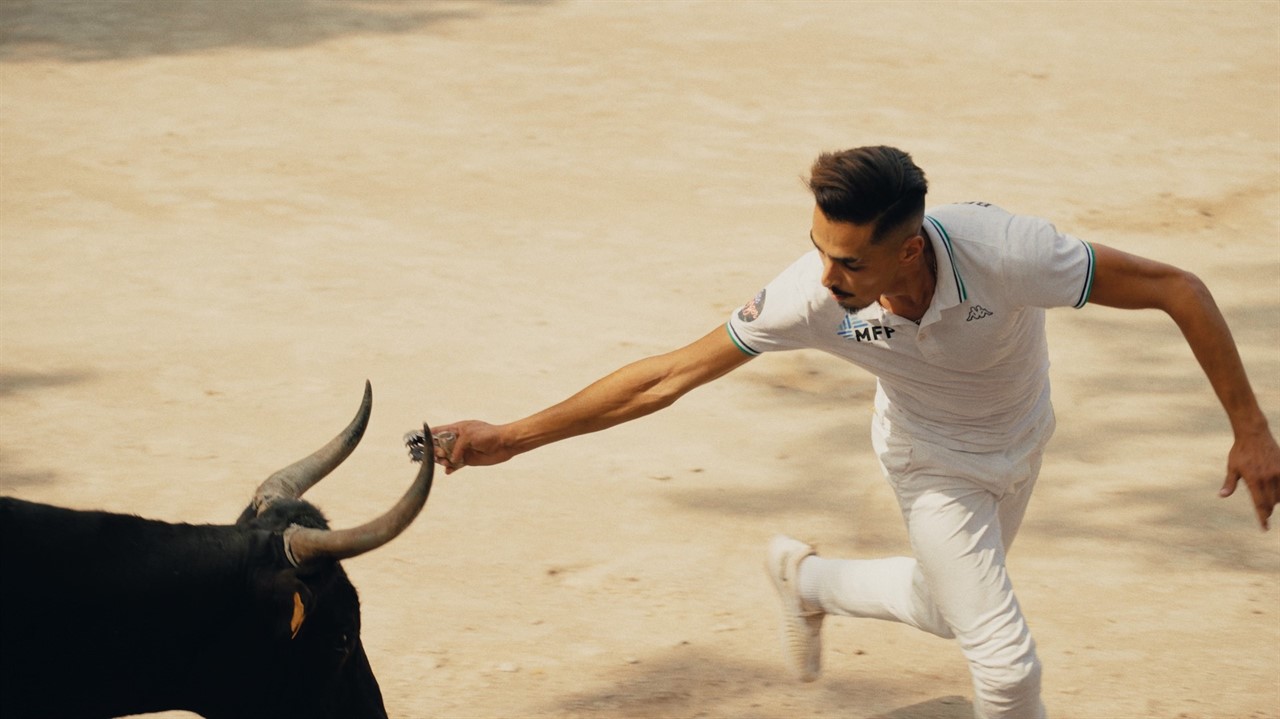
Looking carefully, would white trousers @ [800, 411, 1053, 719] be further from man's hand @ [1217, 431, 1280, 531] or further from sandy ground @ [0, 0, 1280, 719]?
sandy ground @ [0, 0, 1280, 719]

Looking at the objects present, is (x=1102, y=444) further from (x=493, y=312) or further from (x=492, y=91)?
(x=492, y=91)

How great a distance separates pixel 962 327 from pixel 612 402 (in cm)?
94

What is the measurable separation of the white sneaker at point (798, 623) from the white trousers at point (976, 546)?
425 mm

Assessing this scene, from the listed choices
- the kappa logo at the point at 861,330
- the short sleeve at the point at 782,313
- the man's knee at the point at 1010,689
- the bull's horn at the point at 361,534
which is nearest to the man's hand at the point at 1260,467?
the man's knee at the point at 1010,689

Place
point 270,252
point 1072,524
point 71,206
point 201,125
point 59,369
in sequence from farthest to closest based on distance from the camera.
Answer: point 201,125 < point 71,206 < point 270,252 < point 59,369 < point 1072,524

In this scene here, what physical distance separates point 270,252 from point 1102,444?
4.52m

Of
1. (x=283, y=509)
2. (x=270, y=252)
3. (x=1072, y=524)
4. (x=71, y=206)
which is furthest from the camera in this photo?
(x=71, y=206)

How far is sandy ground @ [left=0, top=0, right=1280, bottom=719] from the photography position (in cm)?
489

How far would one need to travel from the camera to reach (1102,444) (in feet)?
20.6

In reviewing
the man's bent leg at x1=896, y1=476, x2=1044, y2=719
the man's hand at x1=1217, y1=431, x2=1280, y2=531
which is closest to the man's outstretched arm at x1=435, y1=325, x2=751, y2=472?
the man's bent leg at x1=896, y1=476, x2=1044, y2=719

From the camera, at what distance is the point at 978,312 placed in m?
3.68

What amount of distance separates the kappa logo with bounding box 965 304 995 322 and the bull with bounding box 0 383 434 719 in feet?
4.53

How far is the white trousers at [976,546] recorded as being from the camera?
3.76 metres

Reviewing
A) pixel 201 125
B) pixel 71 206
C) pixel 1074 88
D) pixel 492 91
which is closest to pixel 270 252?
pixel 71 206
